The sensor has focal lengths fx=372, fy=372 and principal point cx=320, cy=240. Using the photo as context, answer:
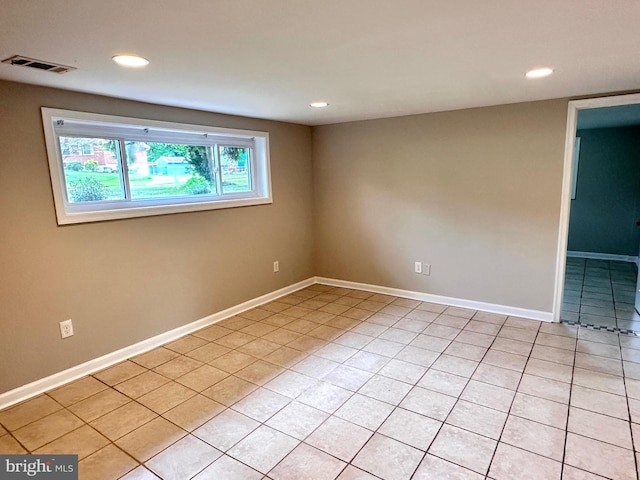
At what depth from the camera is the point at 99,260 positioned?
9.06ft

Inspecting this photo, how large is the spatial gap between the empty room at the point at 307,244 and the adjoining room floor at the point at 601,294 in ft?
0.16

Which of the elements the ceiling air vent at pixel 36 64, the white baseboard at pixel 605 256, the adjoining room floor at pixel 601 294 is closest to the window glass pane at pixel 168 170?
the ceiling air vent at pixel 36 64

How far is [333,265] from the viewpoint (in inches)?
189

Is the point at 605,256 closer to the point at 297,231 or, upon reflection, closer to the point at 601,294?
the point at 601,294

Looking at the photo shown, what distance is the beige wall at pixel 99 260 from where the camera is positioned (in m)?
2.33

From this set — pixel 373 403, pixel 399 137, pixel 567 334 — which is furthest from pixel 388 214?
pixel 373 403

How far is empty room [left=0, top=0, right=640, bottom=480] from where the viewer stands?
173 cm

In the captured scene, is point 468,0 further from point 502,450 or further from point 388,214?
point 388,214

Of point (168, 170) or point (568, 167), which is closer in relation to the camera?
point (568, 167)

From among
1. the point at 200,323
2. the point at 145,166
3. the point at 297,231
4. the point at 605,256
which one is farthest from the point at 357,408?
the point at 605,256

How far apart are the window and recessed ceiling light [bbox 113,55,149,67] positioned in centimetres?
89

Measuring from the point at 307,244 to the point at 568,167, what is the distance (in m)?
2.89
